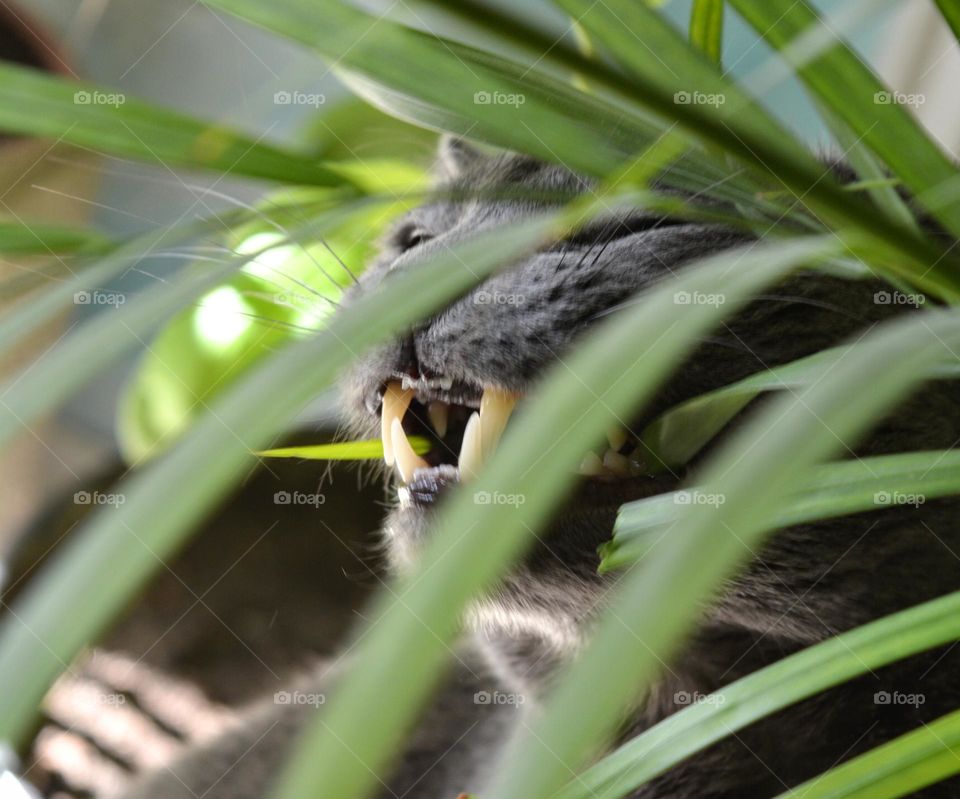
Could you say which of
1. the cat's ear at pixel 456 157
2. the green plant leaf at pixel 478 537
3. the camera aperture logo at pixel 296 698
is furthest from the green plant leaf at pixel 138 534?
the camera aperture logo at pixel 296 698

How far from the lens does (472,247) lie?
10.9 inches

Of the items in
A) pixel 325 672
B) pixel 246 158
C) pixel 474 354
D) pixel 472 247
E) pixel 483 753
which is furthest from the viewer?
pixel 325 672

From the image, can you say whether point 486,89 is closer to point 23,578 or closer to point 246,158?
point 246,158

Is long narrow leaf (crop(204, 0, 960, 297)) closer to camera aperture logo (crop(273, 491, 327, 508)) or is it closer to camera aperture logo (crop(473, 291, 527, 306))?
camera aperture logo (crop(473, 291, 527, 306))

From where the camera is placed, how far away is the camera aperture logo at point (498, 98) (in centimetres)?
37

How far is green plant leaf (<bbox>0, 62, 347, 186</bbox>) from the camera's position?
0.36 m

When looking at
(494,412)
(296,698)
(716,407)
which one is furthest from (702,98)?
(296,698)

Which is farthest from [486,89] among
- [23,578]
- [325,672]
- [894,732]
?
[23,578]

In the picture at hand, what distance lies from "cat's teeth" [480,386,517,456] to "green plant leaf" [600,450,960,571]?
0.20m

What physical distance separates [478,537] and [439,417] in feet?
1.58

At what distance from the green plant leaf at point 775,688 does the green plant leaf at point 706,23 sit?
12.1 inches

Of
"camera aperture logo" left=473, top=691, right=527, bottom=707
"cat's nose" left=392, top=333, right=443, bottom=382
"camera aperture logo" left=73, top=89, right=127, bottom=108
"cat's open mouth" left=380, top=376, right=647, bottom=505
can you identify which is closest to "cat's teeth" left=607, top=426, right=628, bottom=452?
"cat's open mouth" left=380, top=376, right=647, bottom=505

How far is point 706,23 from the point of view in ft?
1.68

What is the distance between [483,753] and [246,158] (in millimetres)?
797
